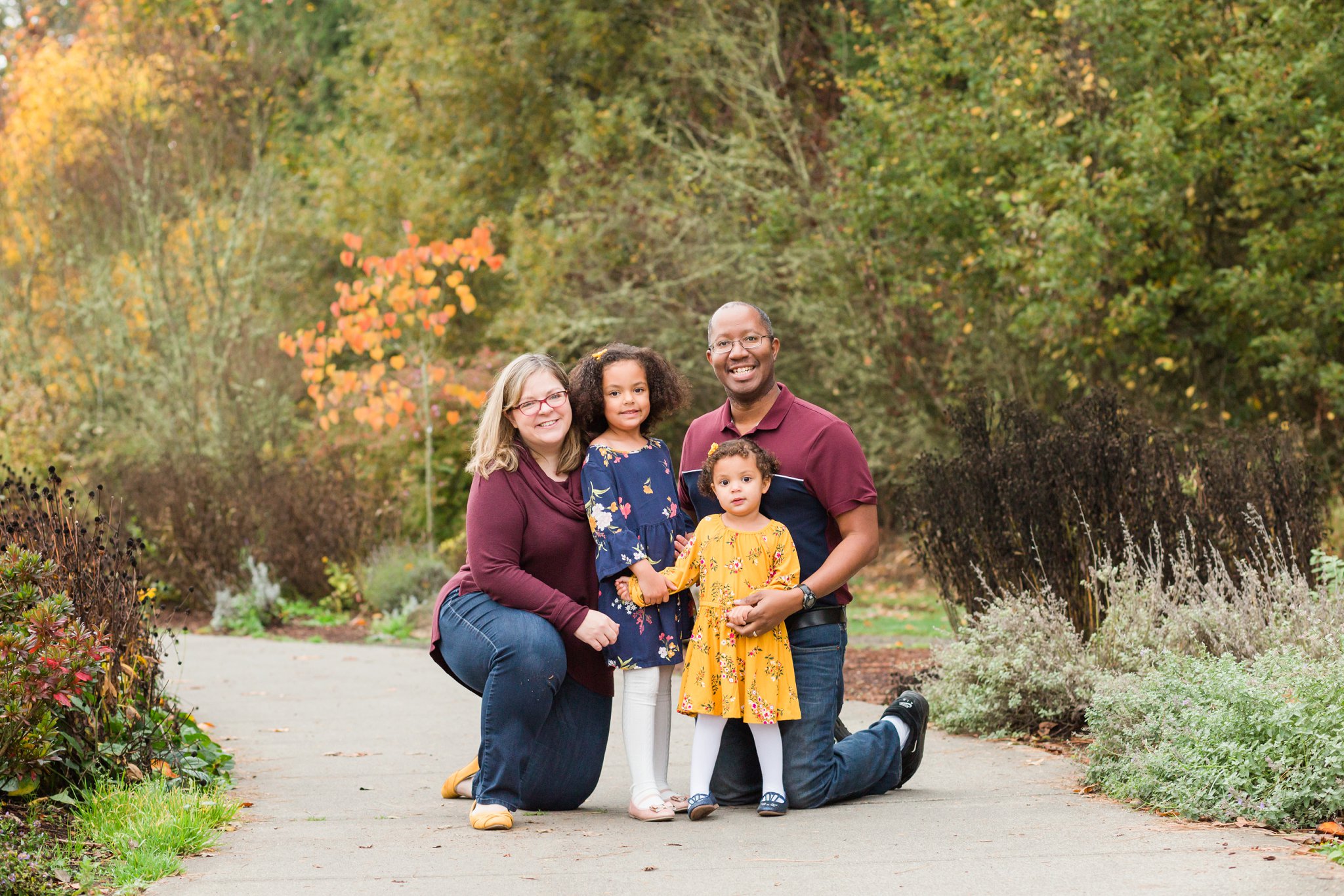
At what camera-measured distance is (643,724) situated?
466 cm

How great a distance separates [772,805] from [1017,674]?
1872mm

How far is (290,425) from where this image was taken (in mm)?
17188

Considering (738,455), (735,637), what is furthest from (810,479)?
(735,637)

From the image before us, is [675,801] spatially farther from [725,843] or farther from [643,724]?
[725,843]

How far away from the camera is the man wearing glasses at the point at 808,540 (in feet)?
15.7

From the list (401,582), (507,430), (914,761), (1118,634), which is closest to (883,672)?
(1118,634)

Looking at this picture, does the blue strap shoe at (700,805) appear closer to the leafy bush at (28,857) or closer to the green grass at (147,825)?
the green grass at (147,825)

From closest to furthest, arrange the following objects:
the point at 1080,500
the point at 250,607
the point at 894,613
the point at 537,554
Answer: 1. the point at 537,554
2. the point at 1080,500
3. the point at 250,607
4. the point at 894,613

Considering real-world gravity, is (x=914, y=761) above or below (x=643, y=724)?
below

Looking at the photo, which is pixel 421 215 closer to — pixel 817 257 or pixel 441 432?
pixel 441 432

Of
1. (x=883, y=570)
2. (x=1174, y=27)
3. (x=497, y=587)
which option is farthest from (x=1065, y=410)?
(x=883, y=570)

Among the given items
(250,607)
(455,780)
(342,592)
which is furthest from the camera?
(342,592)

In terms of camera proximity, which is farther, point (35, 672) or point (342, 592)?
point (342, 592)

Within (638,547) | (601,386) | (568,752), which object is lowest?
(568,752)
